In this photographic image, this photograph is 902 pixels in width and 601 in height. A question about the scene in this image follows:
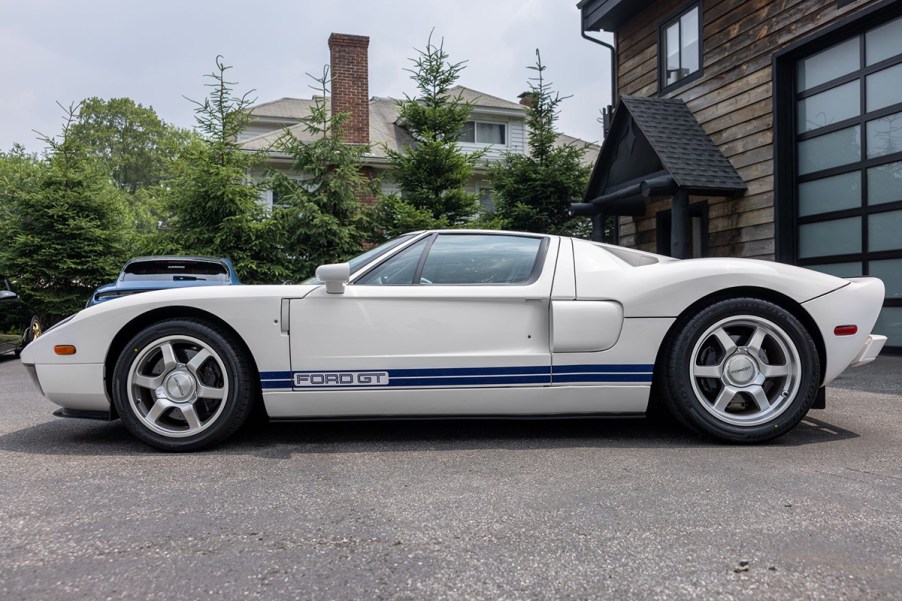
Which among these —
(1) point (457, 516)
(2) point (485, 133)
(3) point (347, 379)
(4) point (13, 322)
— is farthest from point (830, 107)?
(2) point (485, 133)

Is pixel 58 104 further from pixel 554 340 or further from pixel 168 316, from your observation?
pixel 554 340

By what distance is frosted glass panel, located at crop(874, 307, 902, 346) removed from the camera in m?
7.39

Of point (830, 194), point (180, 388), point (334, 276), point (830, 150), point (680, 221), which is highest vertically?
point (830, 150)

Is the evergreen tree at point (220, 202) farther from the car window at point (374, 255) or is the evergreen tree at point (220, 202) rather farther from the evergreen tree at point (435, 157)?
the car window at point (374, 255)

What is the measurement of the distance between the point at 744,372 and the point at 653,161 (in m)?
7.11

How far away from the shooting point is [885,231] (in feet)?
24.7

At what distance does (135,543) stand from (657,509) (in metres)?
1.78

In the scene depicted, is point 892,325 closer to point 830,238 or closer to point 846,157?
point 830,238

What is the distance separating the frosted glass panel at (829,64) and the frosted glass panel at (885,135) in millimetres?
775

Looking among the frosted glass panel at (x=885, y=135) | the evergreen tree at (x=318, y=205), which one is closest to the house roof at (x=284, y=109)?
the evergreen tree at (x=318, y=205)

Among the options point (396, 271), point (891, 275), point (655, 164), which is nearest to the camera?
point (396, 271)

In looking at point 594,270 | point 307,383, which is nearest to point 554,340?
point 594,270

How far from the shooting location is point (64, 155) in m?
13.8

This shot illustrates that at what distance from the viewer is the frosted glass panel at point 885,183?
7371 mm
